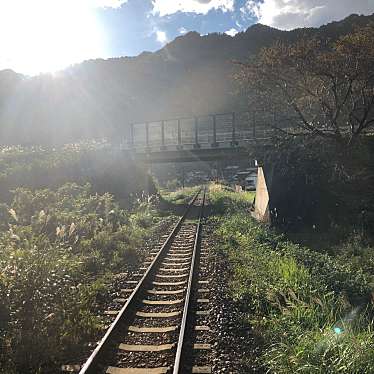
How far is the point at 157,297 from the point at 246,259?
12.4 ft

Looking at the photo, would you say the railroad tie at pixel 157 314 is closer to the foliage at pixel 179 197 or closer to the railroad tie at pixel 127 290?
the railroad tie at pixel 127 290

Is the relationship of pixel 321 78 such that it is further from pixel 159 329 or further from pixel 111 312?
pixel 159 329

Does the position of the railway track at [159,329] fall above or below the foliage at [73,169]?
below

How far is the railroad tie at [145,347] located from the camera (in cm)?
579

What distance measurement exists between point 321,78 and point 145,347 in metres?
21.2

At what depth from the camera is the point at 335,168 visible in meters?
20.6

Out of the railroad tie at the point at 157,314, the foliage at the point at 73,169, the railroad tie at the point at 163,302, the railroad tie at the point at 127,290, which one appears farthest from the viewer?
the foliage at the point at 73,169

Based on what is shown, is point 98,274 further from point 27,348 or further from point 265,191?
point 265,191

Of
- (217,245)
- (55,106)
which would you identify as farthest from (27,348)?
(55,106)

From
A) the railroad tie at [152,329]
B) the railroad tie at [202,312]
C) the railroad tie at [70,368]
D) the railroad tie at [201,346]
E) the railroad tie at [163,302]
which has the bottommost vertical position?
the railroad tie at [163,302]

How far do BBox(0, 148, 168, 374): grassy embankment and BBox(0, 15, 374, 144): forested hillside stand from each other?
3105cm

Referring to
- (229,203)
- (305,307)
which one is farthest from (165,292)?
(229,203)

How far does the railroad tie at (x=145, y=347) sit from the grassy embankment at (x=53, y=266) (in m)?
0.66

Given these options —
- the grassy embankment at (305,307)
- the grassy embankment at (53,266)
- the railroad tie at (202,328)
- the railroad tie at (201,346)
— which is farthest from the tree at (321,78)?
the railroad tie at (201,346)
